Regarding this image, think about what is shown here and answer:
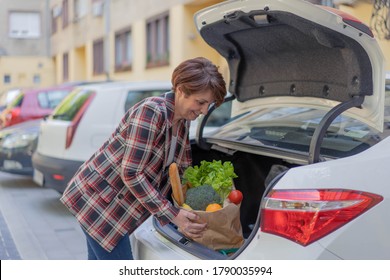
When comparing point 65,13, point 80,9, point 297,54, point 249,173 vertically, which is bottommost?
point 249,173

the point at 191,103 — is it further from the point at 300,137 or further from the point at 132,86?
the point at 132,86

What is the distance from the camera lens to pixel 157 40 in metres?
18.2

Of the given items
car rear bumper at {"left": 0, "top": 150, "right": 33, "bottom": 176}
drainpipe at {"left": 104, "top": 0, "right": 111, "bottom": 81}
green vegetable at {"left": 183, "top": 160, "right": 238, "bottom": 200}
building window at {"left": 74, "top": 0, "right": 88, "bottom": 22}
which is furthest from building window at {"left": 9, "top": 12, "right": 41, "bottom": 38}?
green vegetable at {"left": 183, "top": 160, "right": 238, "bottom": 200}

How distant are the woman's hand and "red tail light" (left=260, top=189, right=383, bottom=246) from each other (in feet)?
1.79

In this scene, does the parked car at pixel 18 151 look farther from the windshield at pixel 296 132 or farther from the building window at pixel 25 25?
the building window at pixel 25 25

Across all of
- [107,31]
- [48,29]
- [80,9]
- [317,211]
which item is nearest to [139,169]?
[317,211]

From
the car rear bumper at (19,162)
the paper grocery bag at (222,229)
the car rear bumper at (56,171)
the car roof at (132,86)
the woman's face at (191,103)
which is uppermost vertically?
the woman's face at (191,103)

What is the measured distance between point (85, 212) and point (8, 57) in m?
32.1

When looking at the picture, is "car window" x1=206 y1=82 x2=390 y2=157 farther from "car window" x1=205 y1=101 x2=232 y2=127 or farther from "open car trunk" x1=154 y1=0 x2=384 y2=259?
"car window" x1=205 y1=101 x2=232 y2=127

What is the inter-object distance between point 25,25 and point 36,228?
30.8 m

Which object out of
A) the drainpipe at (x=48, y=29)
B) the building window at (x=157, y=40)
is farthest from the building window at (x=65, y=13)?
the building window at (x=157, y=40)

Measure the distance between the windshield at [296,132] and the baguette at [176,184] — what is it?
54cm

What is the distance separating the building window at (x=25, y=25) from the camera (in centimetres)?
3375

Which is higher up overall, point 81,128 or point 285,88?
point 285,88
